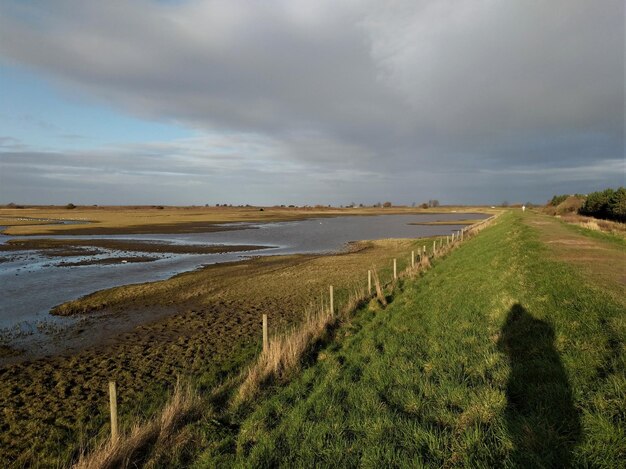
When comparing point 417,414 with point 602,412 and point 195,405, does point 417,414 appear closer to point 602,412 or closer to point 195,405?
point 602,412

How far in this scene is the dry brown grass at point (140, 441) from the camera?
6.29 meters

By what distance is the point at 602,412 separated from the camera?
524cm

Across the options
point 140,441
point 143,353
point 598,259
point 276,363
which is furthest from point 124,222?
point 598,259

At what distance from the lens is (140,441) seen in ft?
22.5

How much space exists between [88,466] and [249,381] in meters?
A: 3.56

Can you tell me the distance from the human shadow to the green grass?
2 cm

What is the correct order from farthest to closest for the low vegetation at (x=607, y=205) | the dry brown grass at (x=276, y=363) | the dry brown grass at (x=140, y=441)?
the low vegetation at (x=607, y=205)
the dry brown grass at (x=276, y=363)
the dry brown grass at (x=140, y=441)

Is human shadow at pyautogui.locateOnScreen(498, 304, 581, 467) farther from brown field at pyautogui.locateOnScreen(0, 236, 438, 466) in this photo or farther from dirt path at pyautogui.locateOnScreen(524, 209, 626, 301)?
brown field at pyautogui.locateOnScreen(0, 236, 438, 466)

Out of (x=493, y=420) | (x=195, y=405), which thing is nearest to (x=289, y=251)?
(x=195, y=405)

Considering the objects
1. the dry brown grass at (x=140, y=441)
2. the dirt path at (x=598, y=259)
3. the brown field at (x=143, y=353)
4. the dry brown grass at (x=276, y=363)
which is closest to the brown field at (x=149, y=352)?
the brown field at (x=143, y=353)

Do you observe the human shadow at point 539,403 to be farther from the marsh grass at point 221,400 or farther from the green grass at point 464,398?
the marsh grass at point 221,400

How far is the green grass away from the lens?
5.26 meters

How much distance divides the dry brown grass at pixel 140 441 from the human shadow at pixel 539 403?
616 cm

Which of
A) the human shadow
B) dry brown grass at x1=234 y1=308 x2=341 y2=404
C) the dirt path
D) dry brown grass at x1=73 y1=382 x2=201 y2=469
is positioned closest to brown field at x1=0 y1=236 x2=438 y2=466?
dry brown grass at x1=73 y1=382 x2=201 y2=469
